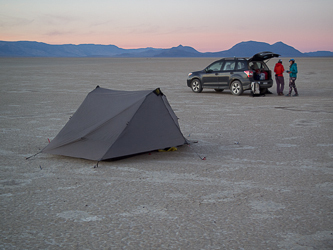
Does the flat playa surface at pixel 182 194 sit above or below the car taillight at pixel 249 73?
below

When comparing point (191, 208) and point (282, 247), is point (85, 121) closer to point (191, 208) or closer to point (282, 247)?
point (191, 208)

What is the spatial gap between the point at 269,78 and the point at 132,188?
14123mm

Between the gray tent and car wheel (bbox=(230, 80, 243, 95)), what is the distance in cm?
1062

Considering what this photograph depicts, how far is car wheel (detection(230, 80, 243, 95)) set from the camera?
1798 cm

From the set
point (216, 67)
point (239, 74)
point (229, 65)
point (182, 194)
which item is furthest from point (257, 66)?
point (182, 194)

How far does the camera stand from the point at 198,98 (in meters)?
17.2

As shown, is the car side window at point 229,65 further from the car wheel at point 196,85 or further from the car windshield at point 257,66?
the car wheel at point 196,85

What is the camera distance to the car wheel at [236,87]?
18.0 meters

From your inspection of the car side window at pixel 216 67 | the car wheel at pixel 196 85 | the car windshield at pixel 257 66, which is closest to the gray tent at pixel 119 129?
the car windshield at pixel 257 66

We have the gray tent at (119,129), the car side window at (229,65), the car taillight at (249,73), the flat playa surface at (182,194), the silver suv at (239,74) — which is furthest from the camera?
the car side window at (229,65)

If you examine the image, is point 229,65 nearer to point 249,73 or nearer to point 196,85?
point 249,73

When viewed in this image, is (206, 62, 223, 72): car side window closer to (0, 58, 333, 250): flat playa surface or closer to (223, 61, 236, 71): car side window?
(223, 61, 236, 71): car side window

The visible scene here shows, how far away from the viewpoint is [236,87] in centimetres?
1819

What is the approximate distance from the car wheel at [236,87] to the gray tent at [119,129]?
10617 mm
